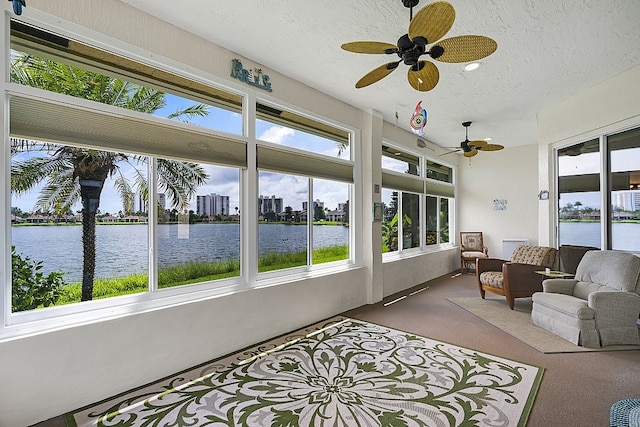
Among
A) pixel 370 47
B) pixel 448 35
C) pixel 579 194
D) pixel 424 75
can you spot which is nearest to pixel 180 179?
pixel 370 47

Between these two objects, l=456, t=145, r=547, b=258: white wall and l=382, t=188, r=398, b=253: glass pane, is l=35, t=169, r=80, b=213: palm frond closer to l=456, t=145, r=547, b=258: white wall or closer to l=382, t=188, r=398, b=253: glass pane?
l=382, t=188, r=398, b=253: glass pane

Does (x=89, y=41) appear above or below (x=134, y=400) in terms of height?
above

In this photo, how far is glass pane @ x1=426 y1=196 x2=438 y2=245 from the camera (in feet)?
25.6

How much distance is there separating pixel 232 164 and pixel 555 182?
17.1 feet

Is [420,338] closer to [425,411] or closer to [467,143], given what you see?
[425,411]

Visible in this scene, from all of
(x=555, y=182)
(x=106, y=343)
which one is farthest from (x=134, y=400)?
(x=555, y=182)

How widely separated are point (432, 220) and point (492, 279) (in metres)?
2.69

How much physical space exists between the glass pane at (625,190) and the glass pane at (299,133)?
3.67 meters

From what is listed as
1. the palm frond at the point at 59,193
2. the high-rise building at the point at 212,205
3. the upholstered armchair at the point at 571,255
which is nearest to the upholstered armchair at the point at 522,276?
the upholstered armchair at the point at 571,255

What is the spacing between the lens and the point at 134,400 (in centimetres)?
257

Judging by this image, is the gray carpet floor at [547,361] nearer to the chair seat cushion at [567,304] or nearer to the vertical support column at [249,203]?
the chair seat cushion at [567,304]

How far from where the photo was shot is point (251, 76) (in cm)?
372

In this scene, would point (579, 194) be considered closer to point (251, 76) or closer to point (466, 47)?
point (466, 47)

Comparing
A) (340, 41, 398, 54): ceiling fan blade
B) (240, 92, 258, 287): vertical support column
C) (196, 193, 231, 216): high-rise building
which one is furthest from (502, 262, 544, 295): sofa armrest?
(196, 193, 231, 216): high-rise building
